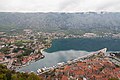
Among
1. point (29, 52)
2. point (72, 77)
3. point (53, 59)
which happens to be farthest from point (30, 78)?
point (29, 52)

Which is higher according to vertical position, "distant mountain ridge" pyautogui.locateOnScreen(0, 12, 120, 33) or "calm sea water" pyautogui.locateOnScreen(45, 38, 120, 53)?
"distant mountain ridge" pyautogui.locateOnScreen(0, 12, 120, 33)

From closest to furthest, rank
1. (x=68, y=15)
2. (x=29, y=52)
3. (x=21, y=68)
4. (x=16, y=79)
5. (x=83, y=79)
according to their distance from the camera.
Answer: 1. (x=16, y=79)
2. (x=83, y=79)
3. (x=21, y=68)
4. (x=29, y=52)
5. (x=68, y=15)

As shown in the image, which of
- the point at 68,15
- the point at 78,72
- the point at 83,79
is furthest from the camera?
the point at 68,15

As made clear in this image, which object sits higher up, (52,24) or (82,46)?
(52,24)

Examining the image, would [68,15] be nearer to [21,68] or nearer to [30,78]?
[21,68]

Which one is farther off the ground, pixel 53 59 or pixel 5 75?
pixel 5 75

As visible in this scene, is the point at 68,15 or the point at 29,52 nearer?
the point at 29,52

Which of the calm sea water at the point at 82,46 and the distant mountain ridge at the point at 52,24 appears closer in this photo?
the calm sea water at the point at 82,46

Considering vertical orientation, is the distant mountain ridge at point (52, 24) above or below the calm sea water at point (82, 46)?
above

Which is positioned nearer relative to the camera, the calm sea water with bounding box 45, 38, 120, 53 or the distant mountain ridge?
the calm sea water with bounding box 45, 38, 120, 53

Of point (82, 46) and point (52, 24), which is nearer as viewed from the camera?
point (82, 46)

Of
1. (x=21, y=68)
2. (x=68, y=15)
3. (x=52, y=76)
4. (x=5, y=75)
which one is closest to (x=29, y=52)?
(x=21, y=68)
